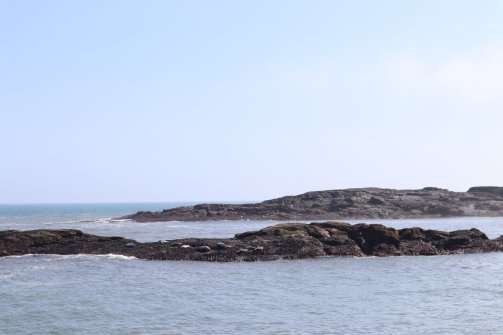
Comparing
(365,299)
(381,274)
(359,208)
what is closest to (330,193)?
(359,208)

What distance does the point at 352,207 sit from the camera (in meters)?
112

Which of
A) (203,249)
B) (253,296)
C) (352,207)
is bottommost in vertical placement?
(253,296)

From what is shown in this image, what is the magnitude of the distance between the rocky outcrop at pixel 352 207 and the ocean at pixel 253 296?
A: 223ft

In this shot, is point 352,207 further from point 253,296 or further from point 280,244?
point 253,296

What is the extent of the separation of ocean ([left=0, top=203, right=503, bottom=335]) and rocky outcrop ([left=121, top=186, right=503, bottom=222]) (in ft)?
223

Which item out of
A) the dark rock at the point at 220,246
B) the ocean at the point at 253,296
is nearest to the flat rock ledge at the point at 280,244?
the dark rock at the point at 220,246

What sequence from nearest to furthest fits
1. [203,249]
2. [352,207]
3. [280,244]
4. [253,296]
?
[253,296]
[203,249]
[280,244]
[352,207]

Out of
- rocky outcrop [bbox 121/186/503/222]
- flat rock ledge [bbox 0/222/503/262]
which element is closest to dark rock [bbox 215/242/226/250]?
flat rock ledge [bbox 0/222/503/262]

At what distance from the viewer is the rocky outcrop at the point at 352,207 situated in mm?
109000

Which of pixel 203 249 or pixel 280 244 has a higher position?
pixel 280 244

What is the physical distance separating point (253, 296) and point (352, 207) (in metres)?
86.1

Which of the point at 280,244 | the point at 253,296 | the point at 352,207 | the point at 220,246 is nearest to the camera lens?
the point at 253,296

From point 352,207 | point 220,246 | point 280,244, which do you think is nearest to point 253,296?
point 220,246

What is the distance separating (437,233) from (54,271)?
29.9 m
